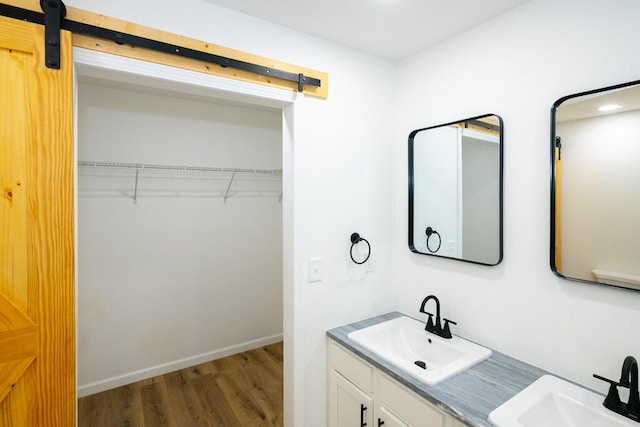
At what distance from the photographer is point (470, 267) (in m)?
1.73

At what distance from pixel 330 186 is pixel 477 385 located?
120 centimetres

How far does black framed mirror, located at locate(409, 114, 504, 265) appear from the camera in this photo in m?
1.61

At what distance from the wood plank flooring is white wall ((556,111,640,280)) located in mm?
2201

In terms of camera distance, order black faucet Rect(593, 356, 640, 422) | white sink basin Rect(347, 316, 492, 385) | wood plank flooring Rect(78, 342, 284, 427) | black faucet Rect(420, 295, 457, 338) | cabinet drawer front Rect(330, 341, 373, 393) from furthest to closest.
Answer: wood plank flooring Rect(78, 342, 284, 427), black faucet Rect(420, 295, 457, 338), cabinet drawer front Rect(330, 341, 373, 393), white sink basin Rect(347, 316, 492, 385), black faucet Rect(593, 356, 640, 422)

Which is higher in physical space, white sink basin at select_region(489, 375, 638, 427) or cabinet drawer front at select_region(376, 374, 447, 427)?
white sink basin at select_region(489, 375, 638, 427)

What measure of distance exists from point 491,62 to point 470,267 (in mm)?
1089

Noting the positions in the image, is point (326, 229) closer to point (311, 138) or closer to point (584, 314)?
point (311, 138)

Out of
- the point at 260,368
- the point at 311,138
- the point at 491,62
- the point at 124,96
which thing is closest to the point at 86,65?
the point at 311,138

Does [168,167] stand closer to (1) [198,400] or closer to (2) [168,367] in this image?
(2) [168,367]

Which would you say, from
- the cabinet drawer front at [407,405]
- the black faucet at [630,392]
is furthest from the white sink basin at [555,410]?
the cabinet drawer front at [407,405]

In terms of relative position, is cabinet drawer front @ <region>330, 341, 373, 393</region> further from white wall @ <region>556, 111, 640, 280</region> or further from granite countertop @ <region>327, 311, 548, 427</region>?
white wall @ <region>556, 111, 640, 280</region>

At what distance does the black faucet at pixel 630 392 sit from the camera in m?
1.06

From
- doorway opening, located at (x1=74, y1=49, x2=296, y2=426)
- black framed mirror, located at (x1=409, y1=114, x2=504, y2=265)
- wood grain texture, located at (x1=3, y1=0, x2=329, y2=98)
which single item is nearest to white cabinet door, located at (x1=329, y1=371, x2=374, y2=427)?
black framed mirror, located at (x1=409, y1=114, x2=504, y2=265)

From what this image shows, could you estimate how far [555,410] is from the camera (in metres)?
1.21
